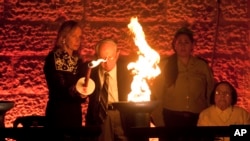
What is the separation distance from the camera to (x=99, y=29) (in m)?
6.79

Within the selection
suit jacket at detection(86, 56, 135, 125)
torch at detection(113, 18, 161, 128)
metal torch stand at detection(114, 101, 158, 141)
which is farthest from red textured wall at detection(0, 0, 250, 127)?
metal torch stand at detection(114, 101, 158, 141)

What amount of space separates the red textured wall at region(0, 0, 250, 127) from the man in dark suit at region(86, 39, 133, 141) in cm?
104

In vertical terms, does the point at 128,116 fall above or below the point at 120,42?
below

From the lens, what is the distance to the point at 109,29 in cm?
679

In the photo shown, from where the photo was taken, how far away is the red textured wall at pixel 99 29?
22.2 ft

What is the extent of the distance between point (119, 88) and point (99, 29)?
1266mm

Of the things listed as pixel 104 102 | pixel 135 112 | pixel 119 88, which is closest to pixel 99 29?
pixel 119 88

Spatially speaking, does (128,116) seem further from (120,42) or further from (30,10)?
(30,10)

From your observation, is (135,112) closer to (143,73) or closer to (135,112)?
(135,112)

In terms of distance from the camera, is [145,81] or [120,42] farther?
[120,42]

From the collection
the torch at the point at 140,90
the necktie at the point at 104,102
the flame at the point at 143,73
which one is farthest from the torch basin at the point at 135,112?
the necktie at the point at 104,102

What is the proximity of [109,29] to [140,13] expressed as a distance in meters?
0.45

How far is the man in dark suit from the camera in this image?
5.57 m

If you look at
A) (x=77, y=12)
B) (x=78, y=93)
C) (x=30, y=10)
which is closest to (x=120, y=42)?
(x=77, y=12)
